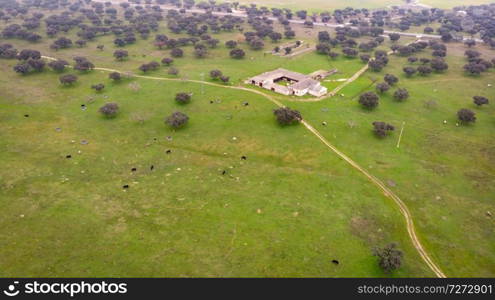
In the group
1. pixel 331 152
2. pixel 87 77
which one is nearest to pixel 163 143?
pixel 331 152

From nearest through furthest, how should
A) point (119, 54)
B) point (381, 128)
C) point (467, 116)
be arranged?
point (381, 128) < point (467, 116) < point (119, 54)

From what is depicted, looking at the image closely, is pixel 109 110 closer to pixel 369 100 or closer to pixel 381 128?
pixel 381 128

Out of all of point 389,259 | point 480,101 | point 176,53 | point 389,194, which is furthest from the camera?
point 176,53

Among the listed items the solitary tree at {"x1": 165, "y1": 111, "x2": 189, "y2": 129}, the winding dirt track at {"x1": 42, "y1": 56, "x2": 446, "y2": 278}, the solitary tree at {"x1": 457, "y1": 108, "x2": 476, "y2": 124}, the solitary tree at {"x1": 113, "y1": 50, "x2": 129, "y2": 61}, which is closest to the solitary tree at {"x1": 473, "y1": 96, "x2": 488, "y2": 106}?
the solitary tree at {"x1": 457, "y1": 108, "x2": 476, "y2": 124}

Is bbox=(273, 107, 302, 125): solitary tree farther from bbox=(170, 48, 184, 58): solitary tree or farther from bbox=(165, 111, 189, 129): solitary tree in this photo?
bbox=(170, 48, 184, 58): solitary tree

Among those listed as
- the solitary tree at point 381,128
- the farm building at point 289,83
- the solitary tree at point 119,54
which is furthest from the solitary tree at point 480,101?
the solitary tree at point 119,54

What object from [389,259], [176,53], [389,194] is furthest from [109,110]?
[389,259]
